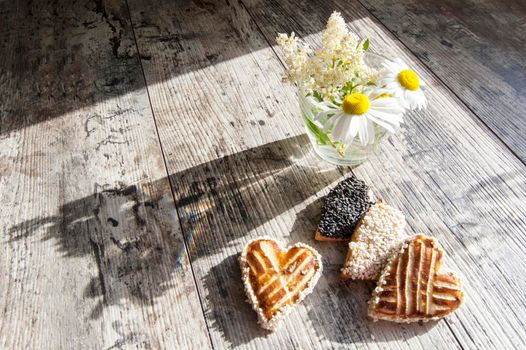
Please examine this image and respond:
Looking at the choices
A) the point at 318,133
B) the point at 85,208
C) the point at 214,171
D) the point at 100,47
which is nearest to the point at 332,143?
the point at 318,133

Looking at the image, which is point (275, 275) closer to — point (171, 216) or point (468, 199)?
point (171, 216)

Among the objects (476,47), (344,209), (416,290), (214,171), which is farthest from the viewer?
(476,47)

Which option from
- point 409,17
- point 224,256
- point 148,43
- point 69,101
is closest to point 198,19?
point 148,43

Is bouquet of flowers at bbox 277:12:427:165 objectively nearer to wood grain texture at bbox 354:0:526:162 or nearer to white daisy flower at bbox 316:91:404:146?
white daisy flower at bbox 316:91:404:146

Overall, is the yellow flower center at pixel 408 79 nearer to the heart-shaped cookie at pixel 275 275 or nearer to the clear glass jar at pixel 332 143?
the clear glass jar at pixel 332 143

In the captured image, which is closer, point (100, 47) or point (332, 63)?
point (332, 63)

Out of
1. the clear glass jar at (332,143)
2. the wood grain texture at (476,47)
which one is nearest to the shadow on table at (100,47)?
the wood grain texture at (476,47)

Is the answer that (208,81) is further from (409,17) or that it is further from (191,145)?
(409,17)
